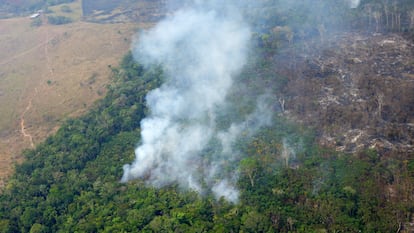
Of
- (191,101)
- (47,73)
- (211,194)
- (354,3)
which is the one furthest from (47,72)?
(354,3)

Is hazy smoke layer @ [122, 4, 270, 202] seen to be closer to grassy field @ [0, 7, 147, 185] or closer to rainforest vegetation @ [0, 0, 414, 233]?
rainforest vegetation @ [0, 0, 414, 233]

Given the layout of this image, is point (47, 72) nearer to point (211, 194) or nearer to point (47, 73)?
point (47, 73)

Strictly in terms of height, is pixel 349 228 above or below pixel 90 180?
above

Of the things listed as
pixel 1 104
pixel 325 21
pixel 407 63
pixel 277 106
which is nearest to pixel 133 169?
pixel 277 106

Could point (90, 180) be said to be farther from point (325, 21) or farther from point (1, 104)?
point (325, 21)

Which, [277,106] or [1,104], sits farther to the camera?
[1,104]

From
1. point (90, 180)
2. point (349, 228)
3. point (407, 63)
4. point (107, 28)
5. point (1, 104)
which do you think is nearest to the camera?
point (349, 228)
